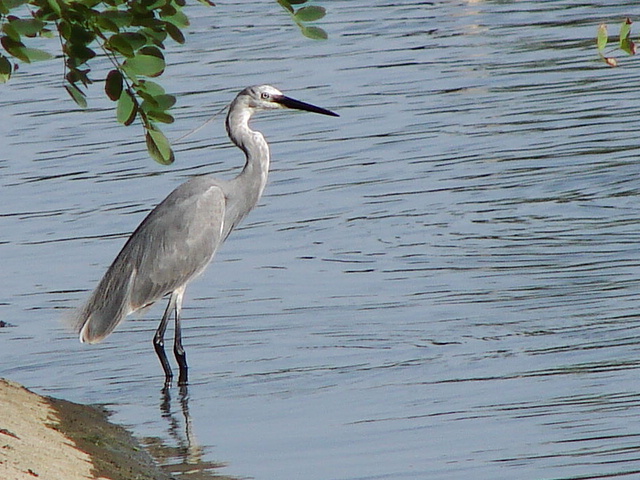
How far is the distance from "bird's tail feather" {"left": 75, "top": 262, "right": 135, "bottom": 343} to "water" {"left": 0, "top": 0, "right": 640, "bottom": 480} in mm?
200

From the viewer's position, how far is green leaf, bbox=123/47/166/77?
4.57 meters

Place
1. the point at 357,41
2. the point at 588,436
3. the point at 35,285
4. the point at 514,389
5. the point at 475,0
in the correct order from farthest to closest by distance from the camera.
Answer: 1. the point at 475,0
2. the point at 357,41
3. the point at 35,285
4. the point at 514,389
5. the point at 588,436

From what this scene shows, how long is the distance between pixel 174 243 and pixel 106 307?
2.20 ft

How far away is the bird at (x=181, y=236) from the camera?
884 centimetres

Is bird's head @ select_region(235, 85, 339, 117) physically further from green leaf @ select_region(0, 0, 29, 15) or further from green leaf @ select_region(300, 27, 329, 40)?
green leaf @ select_region(0, 0, 29, 15)

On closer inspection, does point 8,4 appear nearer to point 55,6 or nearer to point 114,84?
point 55,6

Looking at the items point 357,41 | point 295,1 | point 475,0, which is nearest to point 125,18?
point 295,1

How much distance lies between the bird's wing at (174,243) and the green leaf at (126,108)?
4.37 meters

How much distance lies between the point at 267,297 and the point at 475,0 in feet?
47.9

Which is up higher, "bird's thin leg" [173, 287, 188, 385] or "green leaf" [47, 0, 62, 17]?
"green leaf" [47, 0, 62, 17]

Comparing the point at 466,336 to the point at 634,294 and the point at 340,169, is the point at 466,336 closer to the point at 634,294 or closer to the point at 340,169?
the point at 634,294

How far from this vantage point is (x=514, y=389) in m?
7.17

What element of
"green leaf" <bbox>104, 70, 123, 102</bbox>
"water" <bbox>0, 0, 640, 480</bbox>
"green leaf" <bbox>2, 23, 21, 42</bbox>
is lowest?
"water" <bbox>0, 0, 640, 480</bbox>

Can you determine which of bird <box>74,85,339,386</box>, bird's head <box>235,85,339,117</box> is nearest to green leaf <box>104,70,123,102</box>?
bird <box>74,85,339,386</box>
